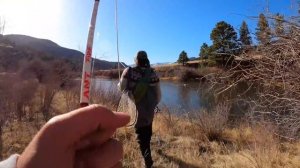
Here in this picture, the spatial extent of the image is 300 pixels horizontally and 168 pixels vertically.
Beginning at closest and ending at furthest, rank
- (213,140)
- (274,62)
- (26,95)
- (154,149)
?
(274,62), (154,149), (213,140), (26,95)

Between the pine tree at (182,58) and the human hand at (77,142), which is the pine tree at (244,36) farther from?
the pine tree at (182,58)

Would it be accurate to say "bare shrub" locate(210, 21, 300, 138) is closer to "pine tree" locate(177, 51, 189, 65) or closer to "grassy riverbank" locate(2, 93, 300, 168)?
"grassy riverbank" locate(2, 93, 300, 168)

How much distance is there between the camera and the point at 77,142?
61cm

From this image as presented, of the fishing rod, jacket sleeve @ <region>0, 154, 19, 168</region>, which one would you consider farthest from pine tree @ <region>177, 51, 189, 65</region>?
jacket sleeve @ <region>0, 154, 19, 168</region>

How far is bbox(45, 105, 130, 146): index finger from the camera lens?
22.4 inches

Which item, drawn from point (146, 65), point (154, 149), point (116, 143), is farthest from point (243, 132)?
point (116, 143)

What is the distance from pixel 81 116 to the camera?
60cm

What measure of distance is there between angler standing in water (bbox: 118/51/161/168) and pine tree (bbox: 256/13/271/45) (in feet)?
7.42

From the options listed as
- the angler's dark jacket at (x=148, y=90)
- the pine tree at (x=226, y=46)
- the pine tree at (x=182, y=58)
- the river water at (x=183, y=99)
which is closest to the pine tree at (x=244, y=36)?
the pine tree at (x=226, y=46)

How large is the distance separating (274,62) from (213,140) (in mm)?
5164

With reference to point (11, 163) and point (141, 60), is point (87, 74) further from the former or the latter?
point (141, 60)

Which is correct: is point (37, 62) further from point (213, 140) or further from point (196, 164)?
point (196, 164)

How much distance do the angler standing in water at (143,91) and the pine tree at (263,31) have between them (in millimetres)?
2262

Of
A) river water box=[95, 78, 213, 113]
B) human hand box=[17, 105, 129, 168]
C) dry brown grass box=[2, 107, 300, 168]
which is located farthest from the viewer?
river water box=[95, 78, 213, 113]
